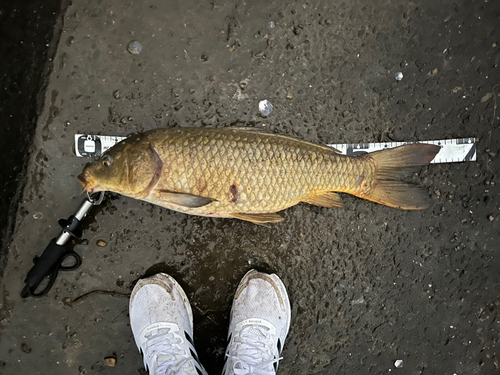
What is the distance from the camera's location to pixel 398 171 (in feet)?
7.18

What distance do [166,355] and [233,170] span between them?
56.1 inches

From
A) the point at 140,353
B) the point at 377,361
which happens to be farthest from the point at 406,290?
the point at 140,353

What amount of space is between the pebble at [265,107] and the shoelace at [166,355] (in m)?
1.80

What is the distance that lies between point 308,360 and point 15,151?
2.78 m

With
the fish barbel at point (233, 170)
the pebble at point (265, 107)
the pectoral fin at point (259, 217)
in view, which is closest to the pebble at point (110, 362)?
the fish barbel at point (233, 170)

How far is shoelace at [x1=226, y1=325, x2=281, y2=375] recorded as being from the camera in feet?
7.06

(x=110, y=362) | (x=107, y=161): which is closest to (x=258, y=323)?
(x=110, y=362)

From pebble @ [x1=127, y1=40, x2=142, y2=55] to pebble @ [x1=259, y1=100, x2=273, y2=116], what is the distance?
1000 mm

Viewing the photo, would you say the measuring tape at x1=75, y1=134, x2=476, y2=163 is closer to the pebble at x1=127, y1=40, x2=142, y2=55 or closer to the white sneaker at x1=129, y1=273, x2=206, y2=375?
the pebble at x1=127, y1=40, x2=142, y2=55

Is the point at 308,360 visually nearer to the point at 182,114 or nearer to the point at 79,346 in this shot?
the point at 79,346

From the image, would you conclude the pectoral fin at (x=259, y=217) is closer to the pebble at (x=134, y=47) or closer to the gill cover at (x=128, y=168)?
the gill cover at (x=128, y=168)

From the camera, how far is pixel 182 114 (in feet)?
7.47

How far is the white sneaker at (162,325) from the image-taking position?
2143mm

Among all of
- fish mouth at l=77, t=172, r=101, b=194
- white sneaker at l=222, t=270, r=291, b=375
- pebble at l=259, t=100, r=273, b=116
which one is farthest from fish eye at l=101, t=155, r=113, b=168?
white sneaker at l=222, t=270, r=291, b=375
